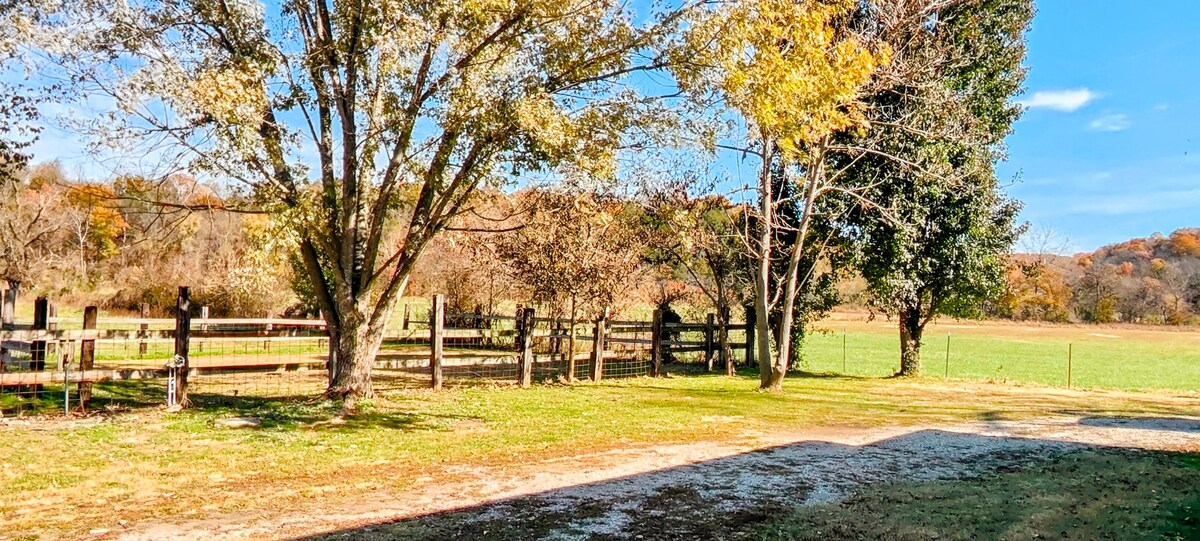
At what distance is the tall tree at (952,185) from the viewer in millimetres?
17453

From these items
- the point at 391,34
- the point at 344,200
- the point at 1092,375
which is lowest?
the point at 1092,375

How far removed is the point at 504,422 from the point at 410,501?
436cm

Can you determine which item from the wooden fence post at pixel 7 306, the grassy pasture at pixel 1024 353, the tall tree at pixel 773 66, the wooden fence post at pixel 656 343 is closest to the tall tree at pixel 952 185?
the grassy pasture at pixel 1024 353

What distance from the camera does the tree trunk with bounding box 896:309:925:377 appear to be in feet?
66.0

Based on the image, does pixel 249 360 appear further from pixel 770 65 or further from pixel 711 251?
pixel 711 251

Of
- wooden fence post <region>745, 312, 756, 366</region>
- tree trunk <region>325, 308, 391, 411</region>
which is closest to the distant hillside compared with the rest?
wooden fence post <region>745, 312, 756, 366</region>

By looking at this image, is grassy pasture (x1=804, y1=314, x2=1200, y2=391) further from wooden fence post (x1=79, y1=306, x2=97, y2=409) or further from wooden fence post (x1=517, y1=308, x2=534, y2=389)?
wooden fence post (x1=79, y1=306, x2=97, y2=409)

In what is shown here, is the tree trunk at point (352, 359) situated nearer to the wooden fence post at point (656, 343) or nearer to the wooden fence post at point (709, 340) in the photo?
the wooden fence post at point (656, 343)

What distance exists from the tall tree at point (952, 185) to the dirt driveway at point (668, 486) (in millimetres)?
8307

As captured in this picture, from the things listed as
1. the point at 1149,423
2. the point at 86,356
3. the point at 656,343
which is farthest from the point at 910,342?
the point at 86,356

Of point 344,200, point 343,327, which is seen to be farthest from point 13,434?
point 344,200

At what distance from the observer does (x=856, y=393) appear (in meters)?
15.8

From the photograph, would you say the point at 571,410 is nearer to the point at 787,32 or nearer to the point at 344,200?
the point at 344,200

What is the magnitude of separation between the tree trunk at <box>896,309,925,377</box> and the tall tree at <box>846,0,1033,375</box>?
0.09 m
